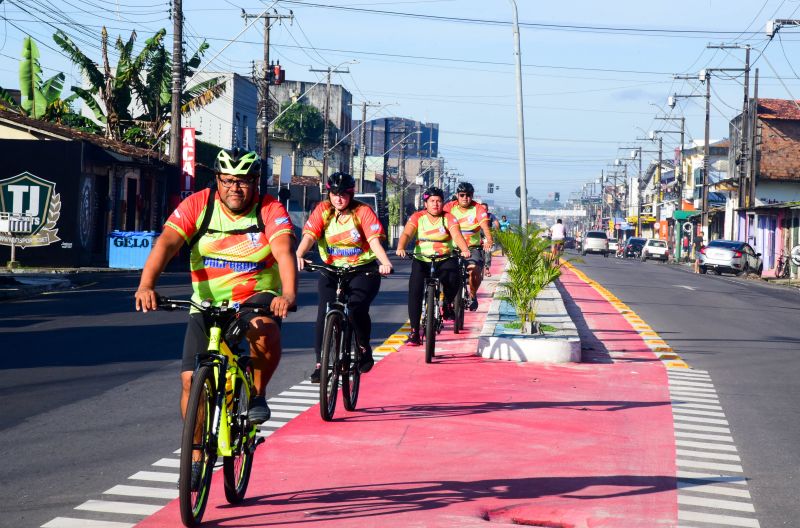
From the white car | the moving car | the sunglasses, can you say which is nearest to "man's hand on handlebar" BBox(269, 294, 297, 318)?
the sunglasses

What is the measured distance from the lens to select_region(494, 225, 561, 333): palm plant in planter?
1497cm

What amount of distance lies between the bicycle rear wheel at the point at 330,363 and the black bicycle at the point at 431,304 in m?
3.68

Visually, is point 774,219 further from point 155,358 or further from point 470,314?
point 155,358

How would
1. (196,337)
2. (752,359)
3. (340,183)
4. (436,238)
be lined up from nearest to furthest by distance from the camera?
(196,337) < (340,183) < (436,238) < (752,359)

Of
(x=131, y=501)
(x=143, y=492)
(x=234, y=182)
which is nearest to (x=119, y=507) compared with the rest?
(x=131, y=501)

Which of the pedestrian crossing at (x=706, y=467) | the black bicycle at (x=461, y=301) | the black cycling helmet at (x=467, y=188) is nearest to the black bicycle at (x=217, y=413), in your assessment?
the pedestrian crossing at (x=706, y=467)

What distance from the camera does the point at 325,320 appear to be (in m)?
9.11

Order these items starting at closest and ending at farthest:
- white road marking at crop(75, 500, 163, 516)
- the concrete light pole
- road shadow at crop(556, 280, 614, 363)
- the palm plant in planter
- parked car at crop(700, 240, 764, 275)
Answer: white road marking at crop(75, 500, 163, 516)
road shadow at crop(556, 280, 614, 363)
the palm plant in planter
the concrete light pole
parked car at crop(700, 240, 764, 275)

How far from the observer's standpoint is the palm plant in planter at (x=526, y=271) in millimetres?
14969

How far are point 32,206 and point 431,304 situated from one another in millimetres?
23578

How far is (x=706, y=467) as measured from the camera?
7.83 m

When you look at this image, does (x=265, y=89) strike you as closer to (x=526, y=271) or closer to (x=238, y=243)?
(x=526, y=271)

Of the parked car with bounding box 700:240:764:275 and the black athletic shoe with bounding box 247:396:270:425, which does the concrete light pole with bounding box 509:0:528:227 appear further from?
the parked car with bounding box 700:240:764:275

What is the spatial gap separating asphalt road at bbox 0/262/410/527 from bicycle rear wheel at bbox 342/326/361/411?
123 centimetres
